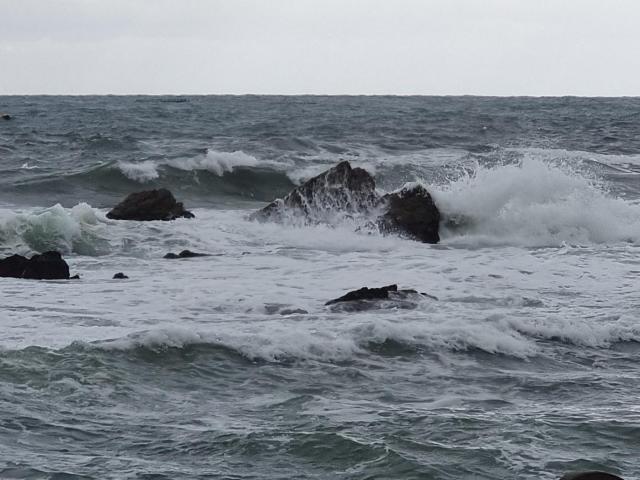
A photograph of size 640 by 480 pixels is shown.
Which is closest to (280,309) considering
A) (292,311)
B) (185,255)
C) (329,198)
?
(292,311)

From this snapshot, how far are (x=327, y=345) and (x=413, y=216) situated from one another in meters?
7.39

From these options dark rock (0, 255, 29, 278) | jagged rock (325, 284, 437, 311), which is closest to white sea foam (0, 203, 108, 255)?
dark rock (0, 255, 29, 278)

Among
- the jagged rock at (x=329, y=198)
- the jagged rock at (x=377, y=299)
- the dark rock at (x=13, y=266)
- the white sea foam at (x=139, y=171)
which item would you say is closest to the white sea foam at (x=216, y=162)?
the white sea foam at (x=139, y=171)

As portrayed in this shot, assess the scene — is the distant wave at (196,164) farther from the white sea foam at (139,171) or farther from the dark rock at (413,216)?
the dark rock at (413,216)

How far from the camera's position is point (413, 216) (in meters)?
14.9

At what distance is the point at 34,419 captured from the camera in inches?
231

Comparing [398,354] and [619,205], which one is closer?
[398,354]

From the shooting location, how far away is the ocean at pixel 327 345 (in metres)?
5.51

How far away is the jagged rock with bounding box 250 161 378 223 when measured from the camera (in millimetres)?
15551

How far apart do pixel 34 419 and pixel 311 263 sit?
665 centimetres

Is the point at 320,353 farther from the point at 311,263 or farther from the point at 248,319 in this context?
the point at 311,263

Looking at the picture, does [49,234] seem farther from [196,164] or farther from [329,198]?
[196,164]

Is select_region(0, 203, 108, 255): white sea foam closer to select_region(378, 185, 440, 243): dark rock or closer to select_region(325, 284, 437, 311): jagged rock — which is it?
select_region(378, 185, 440, 243): dark rock

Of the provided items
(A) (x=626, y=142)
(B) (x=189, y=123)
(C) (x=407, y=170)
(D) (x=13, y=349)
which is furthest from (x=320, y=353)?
(B) (x=189, y=123)
